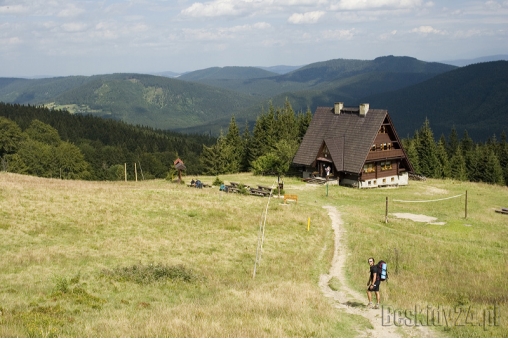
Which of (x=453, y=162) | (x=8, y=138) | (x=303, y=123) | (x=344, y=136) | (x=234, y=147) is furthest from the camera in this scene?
(x=8, y=138)

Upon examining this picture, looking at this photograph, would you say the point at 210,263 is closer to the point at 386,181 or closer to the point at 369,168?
the point at 369,168

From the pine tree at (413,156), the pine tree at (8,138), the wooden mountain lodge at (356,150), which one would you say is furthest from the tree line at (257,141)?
the pine tree at (8,138)

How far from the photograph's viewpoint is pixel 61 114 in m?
182

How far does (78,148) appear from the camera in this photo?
399 feet

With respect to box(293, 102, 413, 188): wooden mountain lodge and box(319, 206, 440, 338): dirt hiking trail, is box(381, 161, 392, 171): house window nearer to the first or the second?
box(293, 102, 413, 188): wooden mountain lodge

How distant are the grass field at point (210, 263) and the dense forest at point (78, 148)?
2401 cm

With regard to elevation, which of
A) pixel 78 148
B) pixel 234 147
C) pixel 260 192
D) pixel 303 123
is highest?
pixel 303 123

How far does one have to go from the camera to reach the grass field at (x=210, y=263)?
15703 millimetres

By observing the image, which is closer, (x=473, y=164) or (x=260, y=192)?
(x=260, y=192)

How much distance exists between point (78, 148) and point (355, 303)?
372ft

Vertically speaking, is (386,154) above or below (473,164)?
above

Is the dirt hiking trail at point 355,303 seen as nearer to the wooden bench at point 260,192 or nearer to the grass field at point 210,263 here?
the grass field at point 210,263

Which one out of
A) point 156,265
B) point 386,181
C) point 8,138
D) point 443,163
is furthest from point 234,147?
point 156,265

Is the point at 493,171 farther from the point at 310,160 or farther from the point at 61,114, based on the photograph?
the point at 61,114
